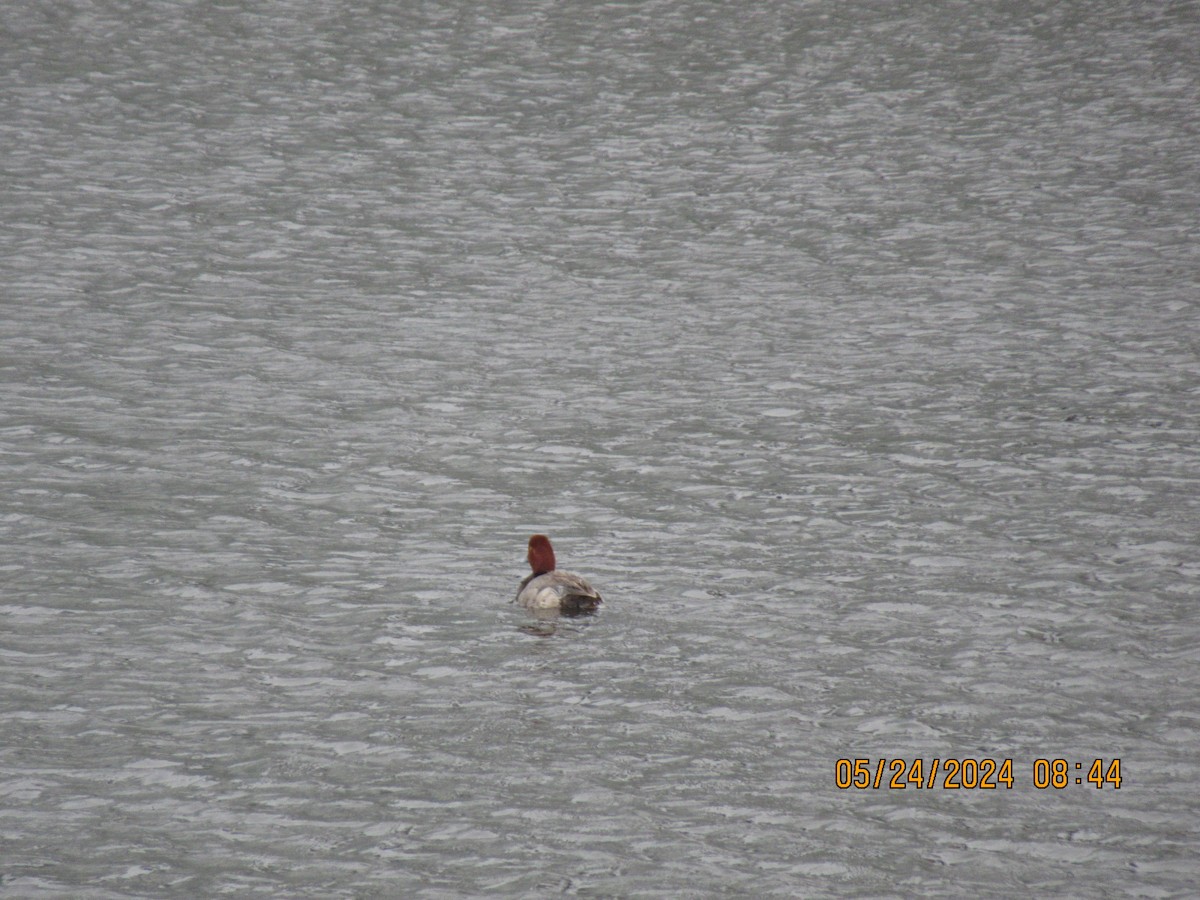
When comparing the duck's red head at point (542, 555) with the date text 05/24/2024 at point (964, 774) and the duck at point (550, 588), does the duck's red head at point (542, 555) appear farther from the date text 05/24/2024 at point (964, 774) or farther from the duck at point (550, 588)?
the date text 05/24/2024 at point (964, 774)

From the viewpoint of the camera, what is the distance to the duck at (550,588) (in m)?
17.0

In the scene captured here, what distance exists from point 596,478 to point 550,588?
458 cm

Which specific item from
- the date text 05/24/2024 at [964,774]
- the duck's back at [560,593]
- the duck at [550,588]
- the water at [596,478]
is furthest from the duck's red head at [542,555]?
the date text 05/24/2024 at [964,774]

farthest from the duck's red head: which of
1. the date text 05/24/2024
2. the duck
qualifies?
the date text 05/24/2024

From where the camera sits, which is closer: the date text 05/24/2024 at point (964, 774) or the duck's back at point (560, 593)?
the date text 05/24/2024 at point (964, 774)

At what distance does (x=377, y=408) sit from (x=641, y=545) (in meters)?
6.30

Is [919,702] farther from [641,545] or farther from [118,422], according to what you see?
[118,422]

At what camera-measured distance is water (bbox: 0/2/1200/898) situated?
13.4 m

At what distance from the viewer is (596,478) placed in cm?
2144

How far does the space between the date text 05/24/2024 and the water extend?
139mm

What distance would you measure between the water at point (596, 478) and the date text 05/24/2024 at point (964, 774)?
14 centimetres

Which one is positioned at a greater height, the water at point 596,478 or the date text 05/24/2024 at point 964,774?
the water at point 596,478

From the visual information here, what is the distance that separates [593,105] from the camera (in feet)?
139

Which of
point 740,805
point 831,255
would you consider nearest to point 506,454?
point 740,805
